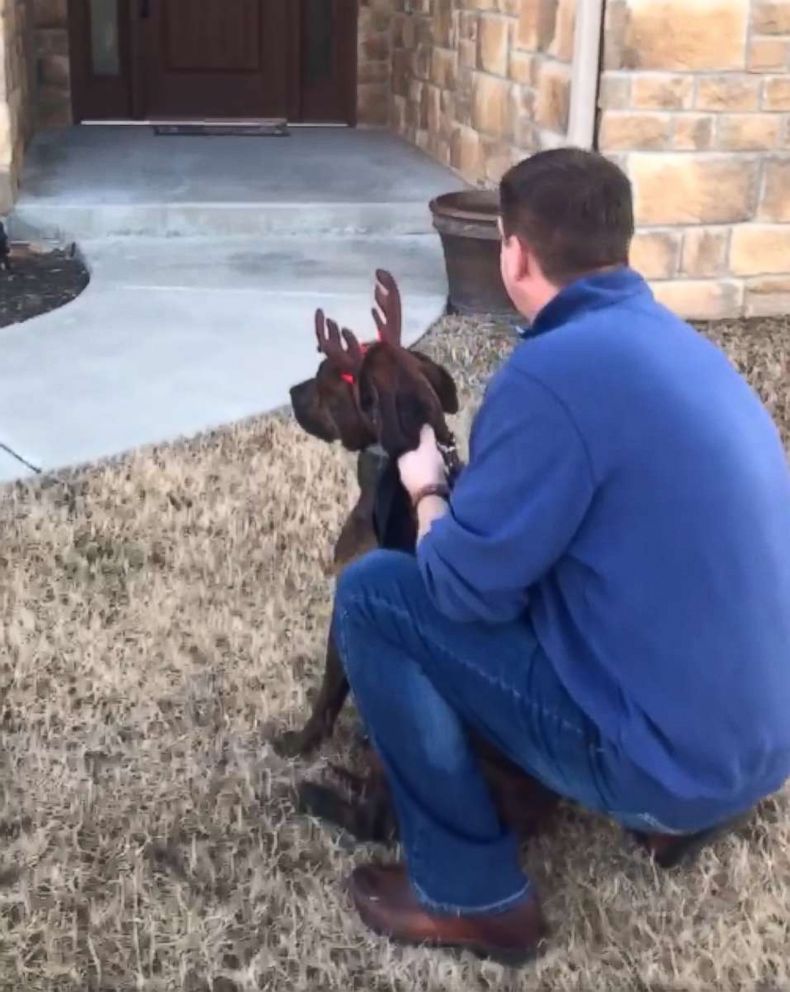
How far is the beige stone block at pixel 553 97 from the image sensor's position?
5.01 meters

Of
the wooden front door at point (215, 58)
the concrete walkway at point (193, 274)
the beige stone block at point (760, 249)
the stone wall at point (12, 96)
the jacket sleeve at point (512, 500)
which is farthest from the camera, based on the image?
the wooden front door at point (215, 58)

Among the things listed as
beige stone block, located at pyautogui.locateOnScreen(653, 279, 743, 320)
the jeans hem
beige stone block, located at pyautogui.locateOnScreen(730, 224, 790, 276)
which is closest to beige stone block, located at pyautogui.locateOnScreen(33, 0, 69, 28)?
beige stone block, located at pyautogui.locateOnScreen(653, 279, 743, 320)

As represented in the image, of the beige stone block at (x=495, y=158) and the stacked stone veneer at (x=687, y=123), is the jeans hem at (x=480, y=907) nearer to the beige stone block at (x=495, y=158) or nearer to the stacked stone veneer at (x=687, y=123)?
the stacked stone veneer at (x=687, y=123)

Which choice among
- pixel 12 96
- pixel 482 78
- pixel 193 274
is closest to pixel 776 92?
pixel 482 78

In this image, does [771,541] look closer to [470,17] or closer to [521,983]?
[521,983]

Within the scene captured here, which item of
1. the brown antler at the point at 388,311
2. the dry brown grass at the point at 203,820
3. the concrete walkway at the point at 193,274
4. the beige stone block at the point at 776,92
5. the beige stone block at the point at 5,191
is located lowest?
the dry brown grass at the point at 203,820

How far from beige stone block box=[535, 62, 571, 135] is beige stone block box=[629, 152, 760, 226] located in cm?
35

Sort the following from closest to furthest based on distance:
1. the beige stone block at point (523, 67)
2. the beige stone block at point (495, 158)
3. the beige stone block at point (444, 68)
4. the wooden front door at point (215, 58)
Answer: the beige stone block at point (523, 67), the beige stone block at point (495, 158), the beige stone block at point (444, 68), the wooden front door at point (215, 58)

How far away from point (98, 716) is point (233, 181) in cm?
423

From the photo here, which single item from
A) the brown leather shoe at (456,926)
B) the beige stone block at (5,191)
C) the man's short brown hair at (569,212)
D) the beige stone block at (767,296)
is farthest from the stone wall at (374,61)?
the brown leather shoe at (456,926)

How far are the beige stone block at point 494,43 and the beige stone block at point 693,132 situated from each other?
3.88 ft

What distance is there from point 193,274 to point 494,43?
170cm

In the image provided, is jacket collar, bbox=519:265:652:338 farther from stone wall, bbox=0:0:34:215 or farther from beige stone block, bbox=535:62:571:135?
stone wall, bbox=0:0:34:215

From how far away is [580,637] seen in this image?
1866 millimetres
